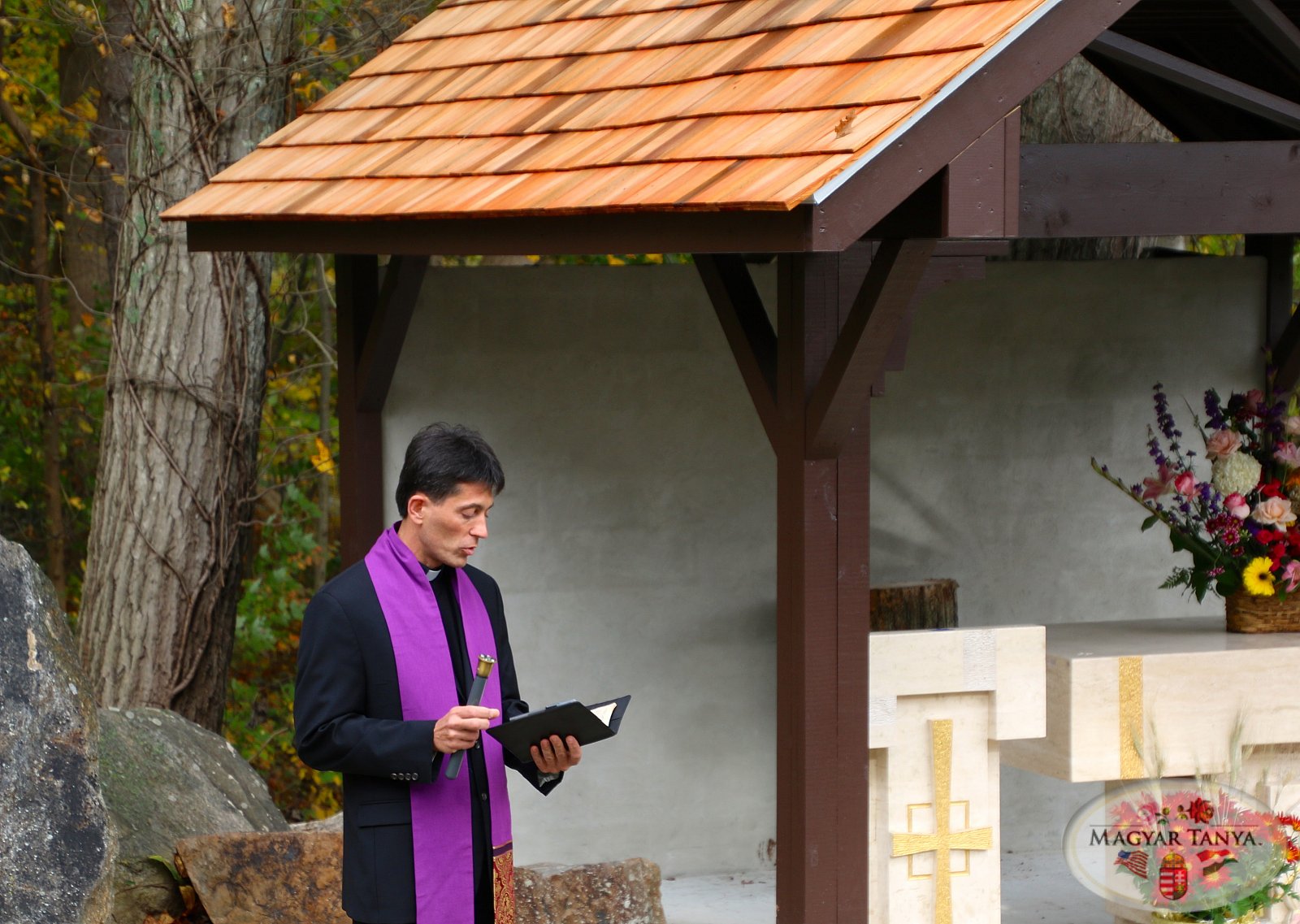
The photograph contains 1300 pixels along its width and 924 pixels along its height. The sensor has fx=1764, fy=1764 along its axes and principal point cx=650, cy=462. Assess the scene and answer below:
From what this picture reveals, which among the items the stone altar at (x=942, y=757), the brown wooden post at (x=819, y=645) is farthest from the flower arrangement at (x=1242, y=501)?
the brown wooden post at (x=819, y=645)

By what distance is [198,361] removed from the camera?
751cm

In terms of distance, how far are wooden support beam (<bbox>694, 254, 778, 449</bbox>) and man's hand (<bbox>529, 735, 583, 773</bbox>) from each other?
135 centimetres

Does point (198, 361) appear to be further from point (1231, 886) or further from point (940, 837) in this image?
point (1231, 886)

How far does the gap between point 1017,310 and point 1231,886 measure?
2343 millimetres

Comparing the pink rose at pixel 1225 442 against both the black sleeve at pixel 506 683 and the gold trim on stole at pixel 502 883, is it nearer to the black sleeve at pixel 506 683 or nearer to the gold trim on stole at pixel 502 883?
the black sleeve at pixel 506 683

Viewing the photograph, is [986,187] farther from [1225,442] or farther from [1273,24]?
[1225,442]

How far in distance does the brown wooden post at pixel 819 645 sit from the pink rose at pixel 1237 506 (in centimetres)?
147

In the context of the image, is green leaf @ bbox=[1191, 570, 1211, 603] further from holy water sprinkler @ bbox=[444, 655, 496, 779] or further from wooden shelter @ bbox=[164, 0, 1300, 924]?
holy water sprinkler @ bbox=[444, 655, 496, 779]

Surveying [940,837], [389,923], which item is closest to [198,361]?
[940,837]

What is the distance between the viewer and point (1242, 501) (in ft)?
17.1

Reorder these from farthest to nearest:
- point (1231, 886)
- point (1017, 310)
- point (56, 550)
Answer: point (56, 550)
point (1017, 310)
point (1231, 886)

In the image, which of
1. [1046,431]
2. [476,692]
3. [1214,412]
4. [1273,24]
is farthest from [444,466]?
[1046,431]

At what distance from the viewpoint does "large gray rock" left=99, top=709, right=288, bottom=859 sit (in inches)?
212
